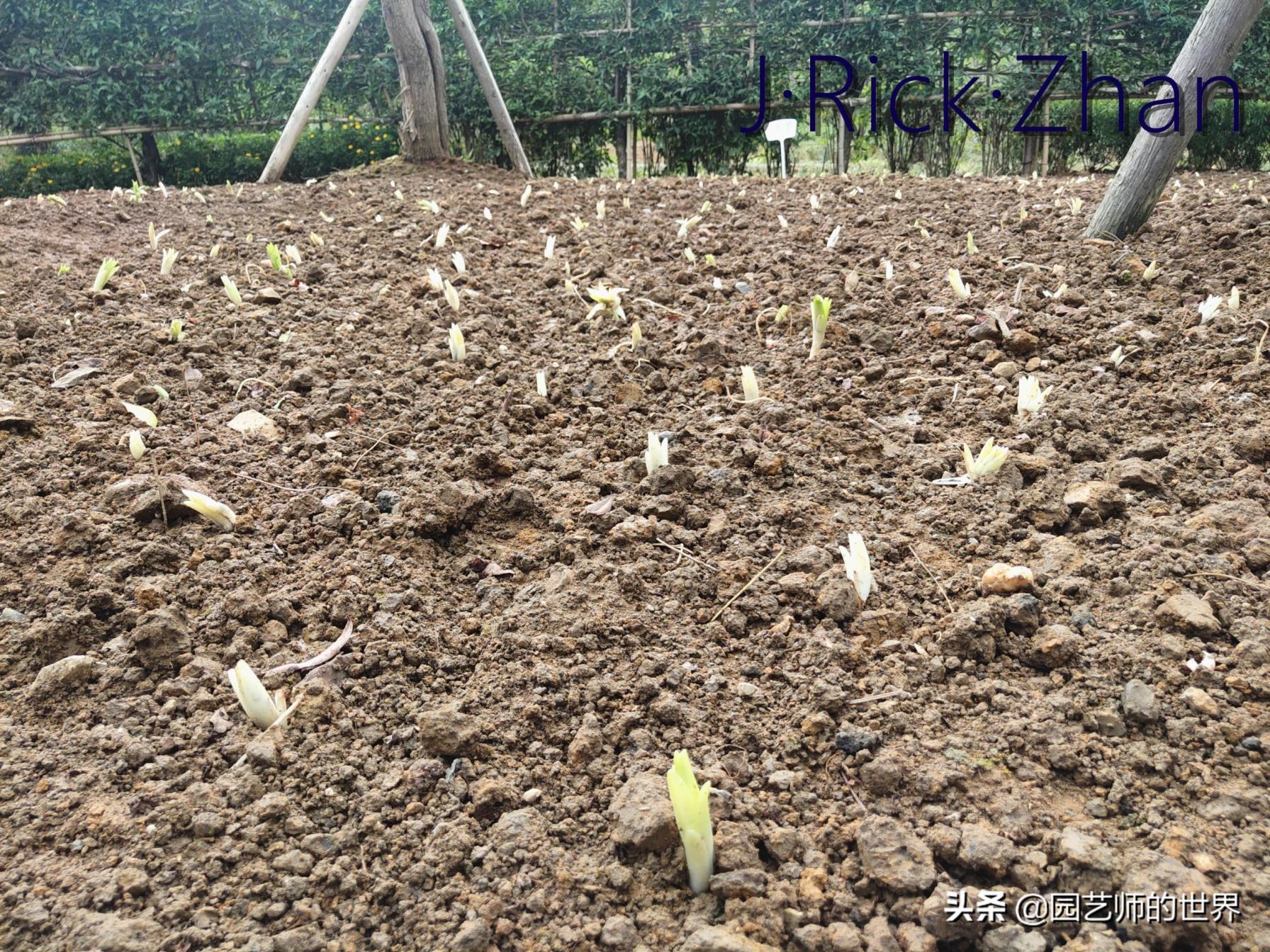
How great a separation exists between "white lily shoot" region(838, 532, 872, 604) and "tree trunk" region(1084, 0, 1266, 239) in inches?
106

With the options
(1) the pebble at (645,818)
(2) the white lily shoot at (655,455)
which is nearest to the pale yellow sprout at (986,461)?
(2) the white lily shoot at (655,455)

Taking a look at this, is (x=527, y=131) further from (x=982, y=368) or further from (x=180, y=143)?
(x=982, y=368)

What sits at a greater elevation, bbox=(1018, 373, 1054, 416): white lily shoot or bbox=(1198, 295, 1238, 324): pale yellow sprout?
bbox=(1198, 295, 1238, 324): pale yellow sprout

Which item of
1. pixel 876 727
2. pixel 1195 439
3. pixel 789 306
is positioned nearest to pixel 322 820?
pixel 876 727

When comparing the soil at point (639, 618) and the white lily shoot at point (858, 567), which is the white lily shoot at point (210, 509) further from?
the white lily shoot at point (858, 567)

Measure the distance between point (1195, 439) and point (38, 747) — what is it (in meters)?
2.52

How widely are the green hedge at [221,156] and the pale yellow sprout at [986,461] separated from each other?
9.13 meters

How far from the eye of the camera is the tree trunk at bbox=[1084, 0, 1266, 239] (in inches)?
126

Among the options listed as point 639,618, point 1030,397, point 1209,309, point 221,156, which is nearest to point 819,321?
point 1030,397

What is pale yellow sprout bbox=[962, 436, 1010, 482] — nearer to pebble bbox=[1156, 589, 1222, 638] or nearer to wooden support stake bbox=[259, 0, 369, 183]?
pebble bbox=[1156, 589, 1222, 638]

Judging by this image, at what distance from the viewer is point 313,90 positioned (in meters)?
6.46

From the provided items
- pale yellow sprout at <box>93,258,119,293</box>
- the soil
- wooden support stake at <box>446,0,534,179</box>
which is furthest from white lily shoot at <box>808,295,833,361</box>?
wooden support stake at <box>446,0,534,179</box>

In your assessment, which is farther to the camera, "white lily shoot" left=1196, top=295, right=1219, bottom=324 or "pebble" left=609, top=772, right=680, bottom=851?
"white lily shoot" left=1196, top=295, right=1219, bottom=324

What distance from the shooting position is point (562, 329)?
10.6 ft
